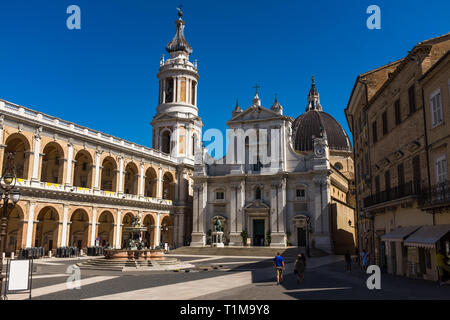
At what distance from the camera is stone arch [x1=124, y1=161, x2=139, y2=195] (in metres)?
54.2

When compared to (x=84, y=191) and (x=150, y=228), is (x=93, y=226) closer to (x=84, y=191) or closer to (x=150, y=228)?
(x=84, y=191)

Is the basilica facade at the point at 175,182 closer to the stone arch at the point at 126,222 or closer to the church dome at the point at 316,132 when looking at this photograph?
the stone arch at the point at 126,222

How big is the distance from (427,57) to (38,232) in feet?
139

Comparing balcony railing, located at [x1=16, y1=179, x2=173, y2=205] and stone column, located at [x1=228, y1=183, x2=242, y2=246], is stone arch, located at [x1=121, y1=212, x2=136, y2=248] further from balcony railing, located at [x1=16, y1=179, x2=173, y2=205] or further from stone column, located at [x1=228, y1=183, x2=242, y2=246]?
stone column, located at [x1=228, y1=183, x2=242, y2=246]

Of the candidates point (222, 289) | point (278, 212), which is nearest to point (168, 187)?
point (278, 212)

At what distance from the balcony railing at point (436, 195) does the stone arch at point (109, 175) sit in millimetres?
38868

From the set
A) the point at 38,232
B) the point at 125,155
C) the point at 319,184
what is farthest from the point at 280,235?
the point at 38,232

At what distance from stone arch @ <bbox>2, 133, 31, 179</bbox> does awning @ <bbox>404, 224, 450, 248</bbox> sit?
34650 mm

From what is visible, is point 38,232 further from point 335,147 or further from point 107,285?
point 335,147

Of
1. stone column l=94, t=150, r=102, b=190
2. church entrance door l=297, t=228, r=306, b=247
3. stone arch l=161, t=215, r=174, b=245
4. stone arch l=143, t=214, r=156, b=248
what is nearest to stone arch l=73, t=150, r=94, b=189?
stone column l=94, t=150, r=102, b=190

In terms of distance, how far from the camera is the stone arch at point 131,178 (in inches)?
2136

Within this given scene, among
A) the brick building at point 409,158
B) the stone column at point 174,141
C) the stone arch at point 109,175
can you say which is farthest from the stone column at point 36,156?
the brick building at point 409,158

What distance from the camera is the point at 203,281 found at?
20.5 metres

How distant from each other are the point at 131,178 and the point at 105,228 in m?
7.88
